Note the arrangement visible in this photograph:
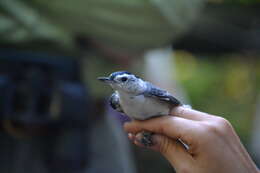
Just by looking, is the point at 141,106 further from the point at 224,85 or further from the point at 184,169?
the point at 224,85

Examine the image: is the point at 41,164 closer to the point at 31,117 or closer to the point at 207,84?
the point at 31,117

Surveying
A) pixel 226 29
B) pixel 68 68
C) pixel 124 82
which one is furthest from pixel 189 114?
pixel 226 29

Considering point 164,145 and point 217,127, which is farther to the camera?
point 164,145

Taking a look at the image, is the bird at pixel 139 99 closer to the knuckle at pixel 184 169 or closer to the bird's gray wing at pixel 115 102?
the bird's gray wing at pixel 115 102

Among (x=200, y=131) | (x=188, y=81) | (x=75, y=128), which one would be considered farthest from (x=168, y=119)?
(x=188, y=81)

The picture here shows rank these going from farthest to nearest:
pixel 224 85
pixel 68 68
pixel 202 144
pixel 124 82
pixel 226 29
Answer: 1. pixel 224 85
2. pixel 226 29
3. pixel 68 68
4. pixel 124 82
5. pixel 202 144
